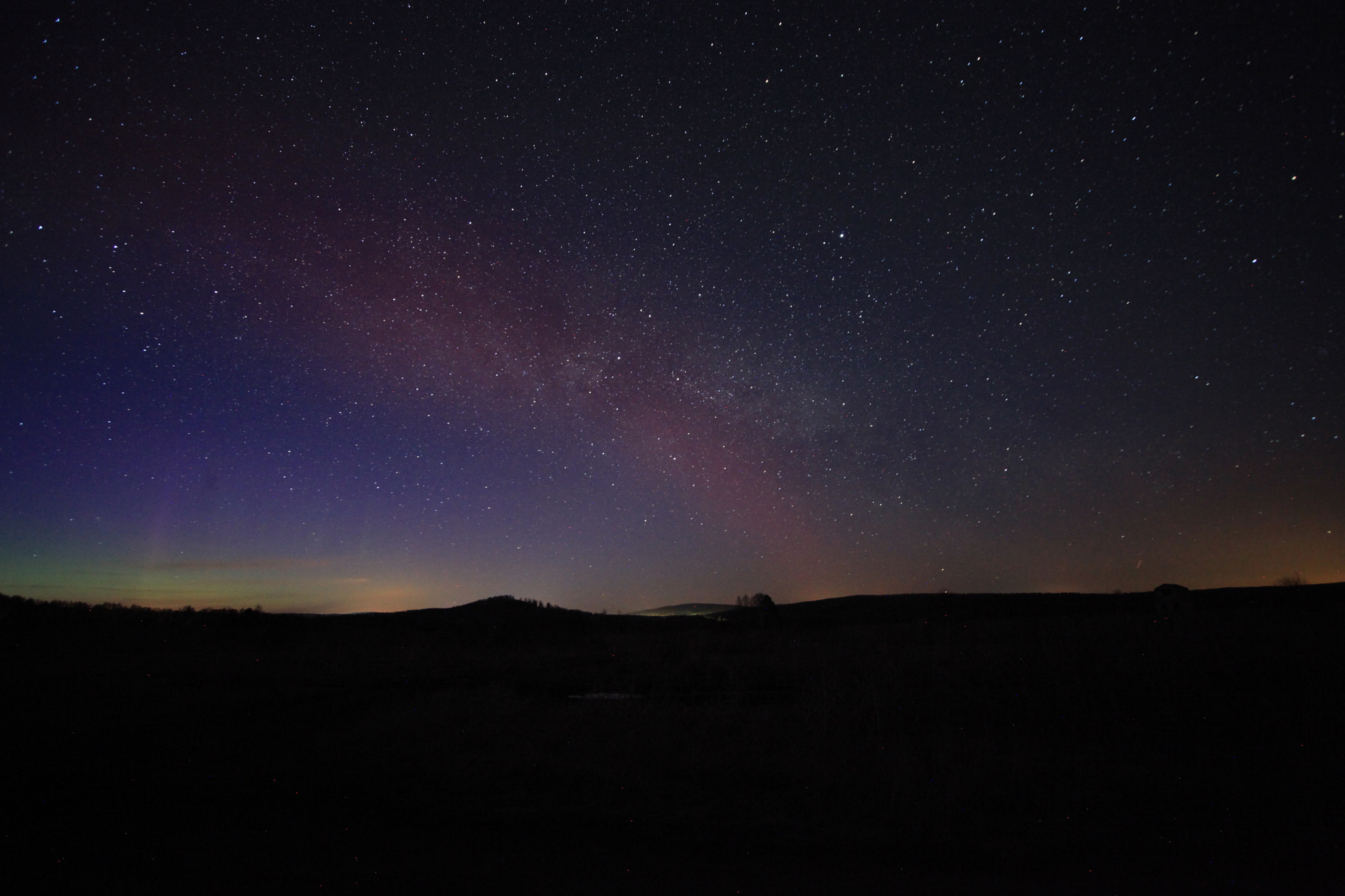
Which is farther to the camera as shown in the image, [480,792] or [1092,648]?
Result: [1092,648]

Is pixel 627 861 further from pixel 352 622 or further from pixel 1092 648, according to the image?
pixel 352 622

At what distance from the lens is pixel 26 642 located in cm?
2184

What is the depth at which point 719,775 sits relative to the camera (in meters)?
7.15

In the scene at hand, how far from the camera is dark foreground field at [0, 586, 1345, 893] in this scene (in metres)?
4.72

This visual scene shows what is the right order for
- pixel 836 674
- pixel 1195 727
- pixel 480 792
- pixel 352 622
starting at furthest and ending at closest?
pixel 352 622 < pixel 836 674 < pixel 1195 727 < pixel 480 792

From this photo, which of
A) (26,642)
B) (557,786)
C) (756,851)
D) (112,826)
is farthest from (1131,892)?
(26,642)

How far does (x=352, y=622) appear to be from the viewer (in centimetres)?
4100

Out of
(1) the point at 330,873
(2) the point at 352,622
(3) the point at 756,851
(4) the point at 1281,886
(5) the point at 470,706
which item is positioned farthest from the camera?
(2) the point at 352,622

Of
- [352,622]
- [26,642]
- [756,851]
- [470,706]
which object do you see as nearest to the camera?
[756,851]

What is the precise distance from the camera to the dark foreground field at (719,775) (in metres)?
4.72

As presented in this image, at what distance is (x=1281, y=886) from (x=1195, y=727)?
5899 millimetres

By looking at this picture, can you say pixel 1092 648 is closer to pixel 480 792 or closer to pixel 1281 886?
pixel 1281 886

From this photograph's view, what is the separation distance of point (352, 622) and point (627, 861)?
137 ft

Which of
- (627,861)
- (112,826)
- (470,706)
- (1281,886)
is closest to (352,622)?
(470,706)
